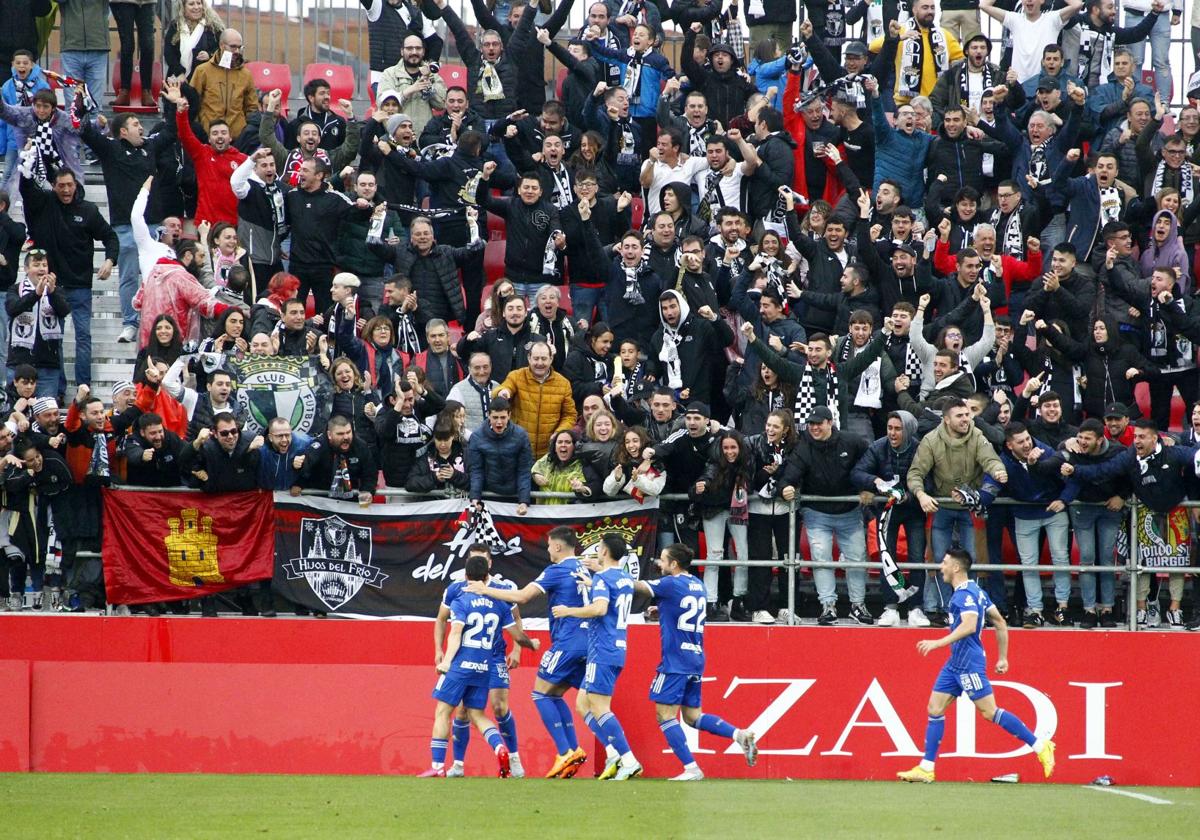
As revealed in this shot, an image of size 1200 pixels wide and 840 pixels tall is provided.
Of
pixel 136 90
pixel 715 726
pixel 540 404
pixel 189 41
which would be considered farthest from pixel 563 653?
pixel 136 90

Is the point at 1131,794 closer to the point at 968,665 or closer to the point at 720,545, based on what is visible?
the point at 968,665

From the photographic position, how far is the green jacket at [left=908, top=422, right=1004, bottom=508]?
583 inches

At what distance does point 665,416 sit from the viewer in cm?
1534

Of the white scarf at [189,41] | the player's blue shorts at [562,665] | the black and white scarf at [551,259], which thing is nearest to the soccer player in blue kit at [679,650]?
the player's blue shorts at [562,665]

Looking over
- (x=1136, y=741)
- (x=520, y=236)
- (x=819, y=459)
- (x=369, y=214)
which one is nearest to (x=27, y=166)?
(x=369, y=214)

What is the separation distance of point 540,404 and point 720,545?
82.3 inches

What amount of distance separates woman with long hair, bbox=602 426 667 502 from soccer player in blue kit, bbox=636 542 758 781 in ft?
3.32

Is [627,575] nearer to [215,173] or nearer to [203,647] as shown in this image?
[203,647]

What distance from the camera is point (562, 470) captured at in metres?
15.3

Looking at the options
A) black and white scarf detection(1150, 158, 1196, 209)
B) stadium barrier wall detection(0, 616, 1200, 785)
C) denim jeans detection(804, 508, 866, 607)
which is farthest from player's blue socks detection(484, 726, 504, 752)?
black and white scarf detection(1150, 158, 1196, 209)

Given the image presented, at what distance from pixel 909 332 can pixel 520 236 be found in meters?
4.17

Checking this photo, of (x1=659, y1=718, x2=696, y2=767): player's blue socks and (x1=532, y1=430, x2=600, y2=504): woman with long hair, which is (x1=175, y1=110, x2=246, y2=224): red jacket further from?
(x1=659, y1=718, x2=696, y2=767): player's blue socks

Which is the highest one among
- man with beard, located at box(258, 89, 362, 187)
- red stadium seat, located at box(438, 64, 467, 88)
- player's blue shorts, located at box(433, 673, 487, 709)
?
red stadium seat, located at box(438, 64, 467, 88)

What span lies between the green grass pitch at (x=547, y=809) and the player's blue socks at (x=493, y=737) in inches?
12.4
